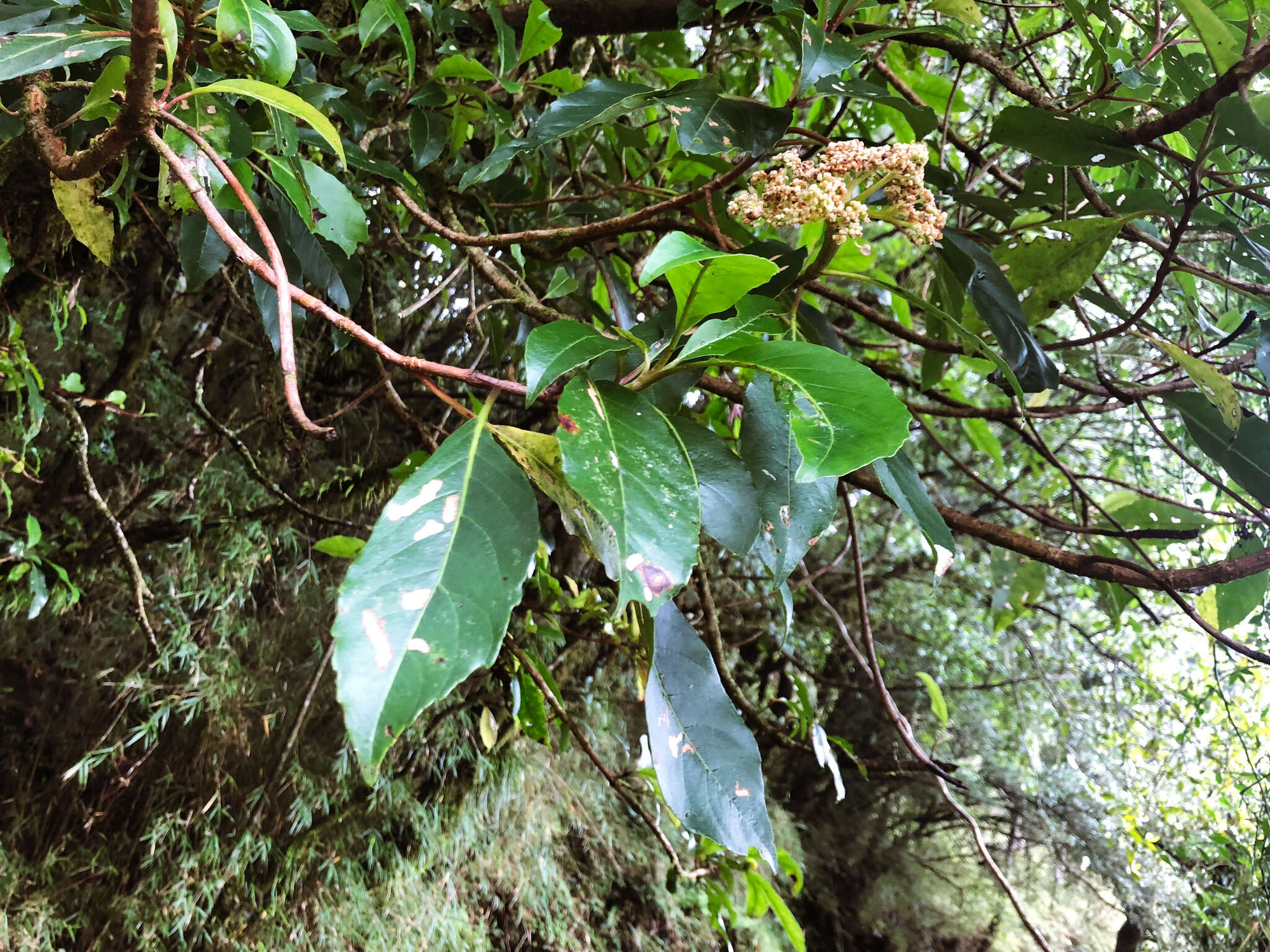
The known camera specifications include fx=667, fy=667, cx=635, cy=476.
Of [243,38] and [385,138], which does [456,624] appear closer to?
[243,38]

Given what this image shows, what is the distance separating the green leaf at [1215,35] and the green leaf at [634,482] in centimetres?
42

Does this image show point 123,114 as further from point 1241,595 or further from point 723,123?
point 1241,595

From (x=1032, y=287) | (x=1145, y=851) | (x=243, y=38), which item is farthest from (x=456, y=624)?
(x=1145, y=851)

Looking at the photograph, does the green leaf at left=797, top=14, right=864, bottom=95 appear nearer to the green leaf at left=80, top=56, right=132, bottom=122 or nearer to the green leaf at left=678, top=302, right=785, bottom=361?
the green leaf at left=678, top=302, right=785, bottom=361

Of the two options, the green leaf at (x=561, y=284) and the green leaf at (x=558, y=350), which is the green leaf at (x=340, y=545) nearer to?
the green leaf at (x=561, y=284)

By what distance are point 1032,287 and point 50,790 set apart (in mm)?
1355

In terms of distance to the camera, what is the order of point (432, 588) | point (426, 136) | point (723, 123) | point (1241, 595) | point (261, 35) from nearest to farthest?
point (432, 588) < point (261, 35) < point (723, 123) < point (1241, 595) < point (426, 136)

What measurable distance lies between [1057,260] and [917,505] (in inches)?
11.9

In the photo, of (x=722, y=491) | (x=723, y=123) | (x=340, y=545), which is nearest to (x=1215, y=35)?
(x=723, y=123)

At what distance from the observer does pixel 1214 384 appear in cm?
49

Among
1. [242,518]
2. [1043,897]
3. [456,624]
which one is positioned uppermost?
[456,624]

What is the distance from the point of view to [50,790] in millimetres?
934

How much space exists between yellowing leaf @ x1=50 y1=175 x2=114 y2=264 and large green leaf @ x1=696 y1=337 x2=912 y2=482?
54cm

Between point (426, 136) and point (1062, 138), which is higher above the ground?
point (1062, 138)
